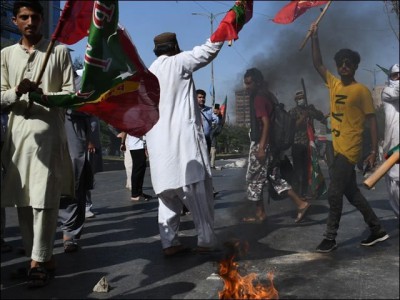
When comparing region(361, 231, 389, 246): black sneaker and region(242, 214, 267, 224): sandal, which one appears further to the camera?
region(242, 214, 267, 224): sandal

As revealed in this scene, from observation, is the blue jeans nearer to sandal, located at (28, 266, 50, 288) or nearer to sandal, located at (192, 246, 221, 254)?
sandal, located at (192, 246, 221, 254)

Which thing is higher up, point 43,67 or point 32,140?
point 43,67

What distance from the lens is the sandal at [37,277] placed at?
11.3ft

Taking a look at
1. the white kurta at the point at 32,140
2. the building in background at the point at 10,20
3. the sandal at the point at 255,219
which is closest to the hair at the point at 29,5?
the white kurta at the point at 32,140

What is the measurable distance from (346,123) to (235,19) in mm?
995

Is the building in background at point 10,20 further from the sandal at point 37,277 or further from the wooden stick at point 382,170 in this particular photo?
the wooden stick at point 382,170

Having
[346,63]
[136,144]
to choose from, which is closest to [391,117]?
[346,63]

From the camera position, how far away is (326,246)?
401cm

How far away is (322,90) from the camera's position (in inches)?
135

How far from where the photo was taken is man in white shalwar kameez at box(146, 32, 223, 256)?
4.07 m

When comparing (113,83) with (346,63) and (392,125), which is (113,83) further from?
(392,125)

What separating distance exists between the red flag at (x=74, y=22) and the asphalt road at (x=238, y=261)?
158cm

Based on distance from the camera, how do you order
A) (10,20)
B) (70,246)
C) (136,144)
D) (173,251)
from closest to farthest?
1. (173,251)
2. (70,246)
3. (136,144)
4. (10,20)

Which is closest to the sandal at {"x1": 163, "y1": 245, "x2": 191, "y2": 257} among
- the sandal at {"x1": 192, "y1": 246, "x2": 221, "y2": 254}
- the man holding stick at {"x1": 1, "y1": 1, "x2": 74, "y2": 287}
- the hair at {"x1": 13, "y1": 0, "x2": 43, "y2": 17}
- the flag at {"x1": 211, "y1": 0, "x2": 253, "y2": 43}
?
the sandal at {"x1": 192, "y1": 246, "x2": 221, "y2": 254}
